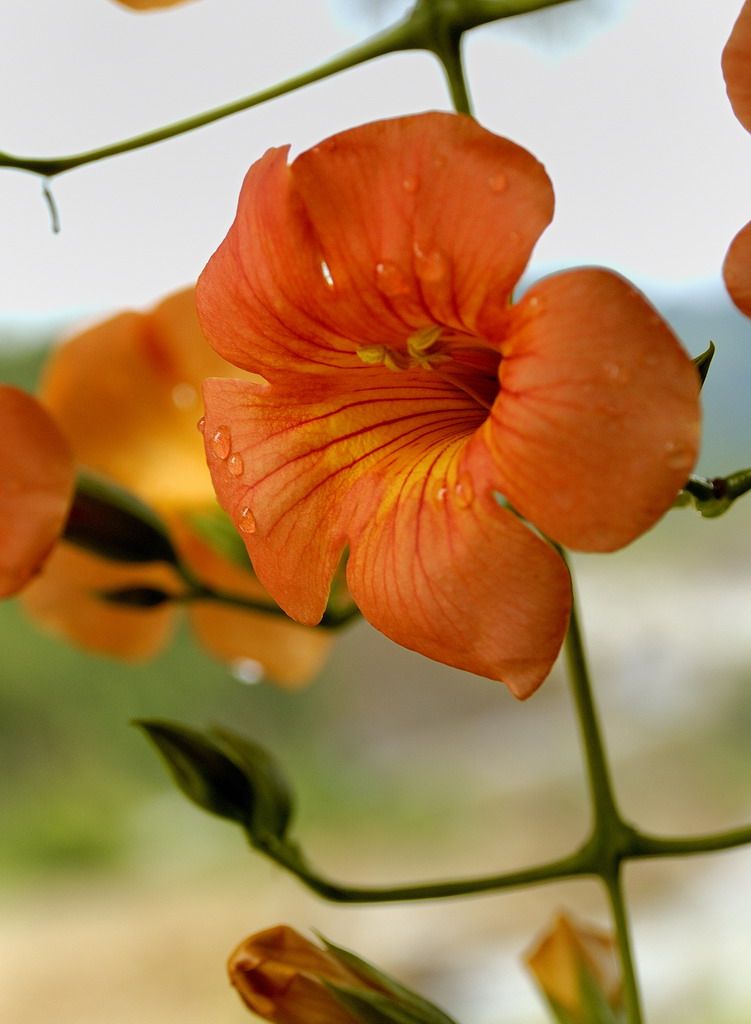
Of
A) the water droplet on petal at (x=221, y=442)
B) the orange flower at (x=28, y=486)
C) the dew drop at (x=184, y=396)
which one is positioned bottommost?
the dew drop at (x=184, y=396)

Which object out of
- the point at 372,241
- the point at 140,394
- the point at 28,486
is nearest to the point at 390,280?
the point at 372,241

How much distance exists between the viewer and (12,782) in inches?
46.6

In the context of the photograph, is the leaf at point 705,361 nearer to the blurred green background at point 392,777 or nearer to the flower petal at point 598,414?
the flower petal at point 598,414

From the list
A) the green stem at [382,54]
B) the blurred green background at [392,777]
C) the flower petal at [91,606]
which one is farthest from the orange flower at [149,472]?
the blurred green background at [392,777]

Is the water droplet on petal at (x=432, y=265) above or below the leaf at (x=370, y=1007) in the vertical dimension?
above

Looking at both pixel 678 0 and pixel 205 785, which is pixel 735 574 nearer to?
pixel 678 0

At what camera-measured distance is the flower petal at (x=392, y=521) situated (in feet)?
0.42

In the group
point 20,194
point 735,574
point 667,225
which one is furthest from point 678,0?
point 20,194

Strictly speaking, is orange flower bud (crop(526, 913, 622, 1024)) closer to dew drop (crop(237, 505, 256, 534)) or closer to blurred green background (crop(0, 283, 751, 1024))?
dew drop (crop(237, 505, 256, 534))

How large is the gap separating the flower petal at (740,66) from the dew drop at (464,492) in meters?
0.06

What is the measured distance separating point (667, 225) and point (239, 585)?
2.93ft

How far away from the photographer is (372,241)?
13cm

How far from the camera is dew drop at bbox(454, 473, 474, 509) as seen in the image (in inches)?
5.3

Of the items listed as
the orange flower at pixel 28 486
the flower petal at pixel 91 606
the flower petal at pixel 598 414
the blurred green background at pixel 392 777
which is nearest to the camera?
the flower petal at pixel 598 414
